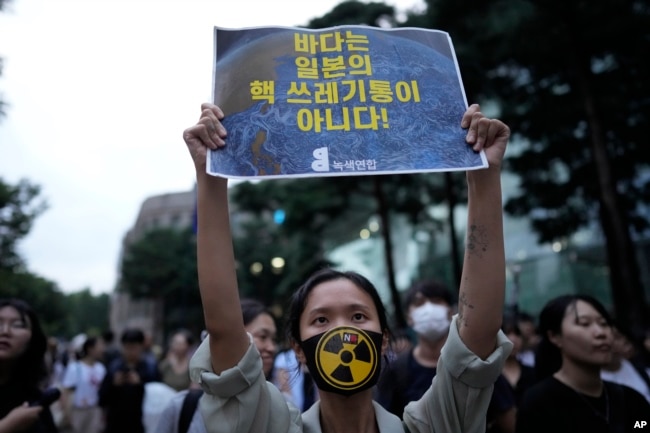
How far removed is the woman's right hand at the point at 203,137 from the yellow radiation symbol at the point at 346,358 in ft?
2.22

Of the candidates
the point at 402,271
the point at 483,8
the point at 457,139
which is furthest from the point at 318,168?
the point at 402,271

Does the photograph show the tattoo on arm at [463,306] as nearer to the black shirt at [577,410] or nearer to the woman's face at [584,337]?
the black shirt at [577,410]

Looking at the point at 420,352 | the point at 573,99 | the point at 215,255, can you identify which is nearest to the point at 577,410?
the point at 420,352

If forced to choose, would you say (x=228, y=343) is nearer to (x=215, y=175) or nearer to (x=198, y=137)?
(x=215, y=175)

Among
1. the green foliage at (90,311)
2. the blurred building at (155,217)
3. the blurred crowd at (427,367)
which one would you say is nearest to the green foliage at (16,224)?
the blurred crowd at (427,367)

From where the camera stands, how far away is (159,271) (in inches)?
1740

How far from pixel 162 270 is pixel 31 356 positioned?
42747 mm

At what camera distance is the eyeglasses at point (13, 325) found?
2.97 meters

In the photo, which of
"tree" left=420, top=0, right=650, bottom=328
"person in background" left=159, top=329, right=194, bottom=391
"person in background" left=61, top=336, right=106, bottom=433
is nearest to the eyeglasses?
"person in background" left=159, top=329, right=194, bottom=391

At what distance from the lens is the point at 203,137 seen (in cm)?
172

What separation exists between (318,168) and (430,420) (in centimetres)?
89

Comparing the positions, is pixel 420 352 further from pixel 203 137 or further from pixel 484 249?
pixel 203 137

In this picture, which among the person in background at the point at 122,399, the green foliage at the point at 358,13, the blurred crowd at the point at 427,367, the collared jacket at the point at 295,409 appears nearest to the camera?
the collared jacket at the point at 295,409

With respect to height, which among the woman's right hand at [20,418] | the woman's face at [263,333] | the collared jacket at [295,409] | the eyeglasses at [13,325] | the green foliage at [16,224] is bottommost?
the woman's right hand at [20,418]
